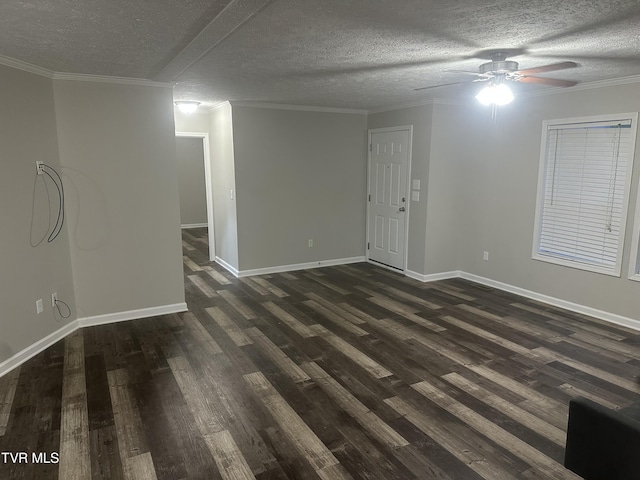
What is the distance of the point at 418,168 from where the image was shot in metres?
5.75

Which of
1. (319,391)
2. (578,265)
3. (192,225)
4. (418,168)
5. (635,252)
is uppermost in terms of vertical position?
(418,168)

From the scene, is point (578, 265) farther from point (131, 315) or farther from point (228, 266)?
point (131, 315)

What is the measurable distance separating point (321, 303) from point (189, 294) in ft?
5.62

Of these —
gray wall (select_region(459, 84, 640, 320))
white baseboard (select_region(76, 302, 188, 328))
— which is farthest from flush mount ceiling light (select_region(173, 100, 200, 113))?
gray wall (select_region(459, 84, 640, 320))

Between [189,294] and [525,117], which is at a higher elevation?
[525,117]

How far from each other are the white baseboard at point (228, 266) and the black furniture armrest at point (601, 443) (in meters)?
4.81

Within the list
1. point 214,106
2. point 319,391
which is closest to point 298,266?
point 214,106

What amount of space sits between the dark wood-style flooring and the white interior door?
1526 mm

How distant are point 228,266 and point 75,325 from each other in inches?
101

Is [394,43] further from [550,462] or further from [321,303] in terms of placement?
[321,303]

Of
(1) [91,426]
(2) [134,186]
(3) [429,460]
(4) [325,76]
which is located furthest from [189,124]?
(3) [429,460]

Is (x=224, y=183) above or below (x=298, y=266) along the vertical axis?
above

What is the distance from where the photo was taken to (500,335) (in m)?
4.05

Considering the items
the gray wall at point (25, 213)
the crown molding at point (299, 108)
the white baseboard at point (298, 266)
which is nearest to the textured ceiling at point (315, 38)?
the gray wall at point (25, 213)
